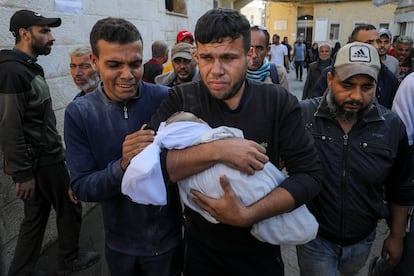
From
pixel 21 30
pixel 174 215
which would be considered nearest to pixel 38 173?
pixel 21 30

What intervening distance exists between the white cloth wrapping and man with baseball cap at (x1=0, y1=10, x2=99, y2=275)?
5.60ft

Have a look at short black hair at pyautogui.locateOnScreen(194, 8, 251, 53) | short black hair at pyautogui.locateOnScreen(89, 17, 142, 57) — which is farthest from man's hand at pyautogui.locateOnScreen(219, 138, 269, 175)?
short black hair at pyautogui.locateOnScreen(89, 17, 142, 57)

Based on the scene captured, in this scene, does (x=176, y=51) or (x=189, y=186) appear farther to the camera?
(x=176, y=51)

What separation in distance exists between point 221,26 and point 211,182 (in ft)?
2.06

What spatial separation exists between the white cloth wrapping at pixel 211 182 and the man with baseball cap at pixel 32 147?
1.71 metres

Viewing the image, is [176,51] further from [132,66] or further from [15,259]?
[15,259]

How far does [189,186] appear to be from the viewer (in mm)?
1345

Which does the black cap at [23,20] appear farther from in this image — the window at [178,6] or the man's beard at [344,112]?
the window at [178,6]

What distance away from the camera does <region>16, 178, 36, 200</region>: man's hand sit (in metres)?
2.62

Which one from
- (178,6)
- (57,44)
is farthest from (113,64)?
(178,6)

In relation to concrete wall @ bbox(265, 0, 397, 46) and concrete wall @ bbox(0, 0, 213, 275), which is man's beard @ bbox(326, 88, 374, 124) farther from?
concrete wall @ bbox(265, 0, 397, 46)

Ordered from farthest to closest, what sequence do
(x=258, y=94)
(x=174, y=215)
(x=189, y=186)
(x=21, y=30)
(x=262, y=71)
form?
(x=262, y=71) → (x=21, y=30) → (x=174, y=215) → (x=258, y=94) → (x=189, y=186)

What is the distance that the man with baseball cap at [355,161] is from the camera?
5.72 ft

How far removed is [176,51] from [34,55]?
1350mm
